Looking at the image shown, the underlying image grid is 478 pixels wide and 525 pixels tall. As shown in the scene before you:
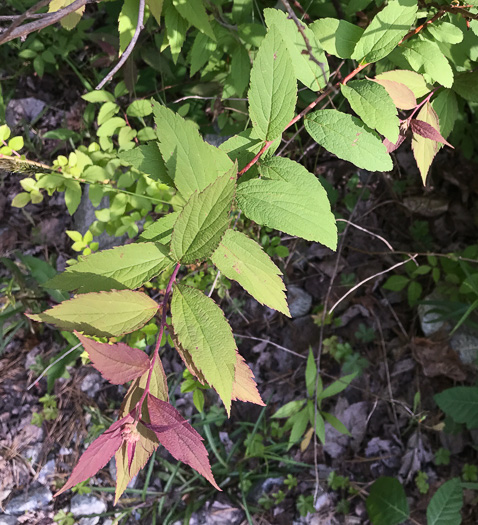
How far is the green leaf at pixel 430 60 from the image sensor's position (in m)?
1.12

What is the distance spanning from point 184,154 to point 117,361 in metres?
0.44

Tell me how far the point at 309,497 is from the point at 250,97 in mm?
1892

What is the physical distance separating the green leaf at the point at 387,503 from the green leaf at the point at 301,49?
5.67 feet

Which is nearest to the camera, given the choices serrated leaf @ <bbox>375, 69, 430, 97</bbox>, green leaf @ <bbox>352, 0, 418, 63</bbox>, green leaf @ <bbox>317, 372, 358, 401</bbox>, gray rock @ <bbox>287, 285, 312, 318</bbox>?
green leaf @ <bbox>352, 0, 418, 63</bbox>

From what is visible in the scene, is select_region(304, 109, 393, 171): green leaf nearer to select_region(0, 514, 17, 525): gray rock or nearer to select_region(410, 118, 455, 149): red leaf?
select_region(410, 118, 455, 149): red leaf

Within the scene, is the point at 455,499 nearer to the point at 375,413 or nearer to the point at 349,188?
the point at 375,413

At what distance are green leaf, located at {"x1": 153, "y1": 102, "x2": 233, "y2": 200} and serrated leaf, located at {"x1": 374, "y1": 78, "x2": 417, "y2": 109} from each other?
48 cm

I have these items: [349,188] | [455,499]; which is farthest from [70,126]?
[455,499]

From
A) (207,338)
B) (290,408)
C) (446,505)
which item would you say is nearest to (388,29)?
(207,338)

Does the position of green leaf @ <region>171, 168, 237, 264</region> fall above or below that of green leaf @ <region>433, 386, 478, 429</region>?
above

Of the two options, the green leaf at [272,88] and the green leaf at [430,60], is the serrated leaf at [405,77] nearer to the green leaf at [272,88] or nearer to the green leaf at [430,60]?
the green leaf at [430,60]

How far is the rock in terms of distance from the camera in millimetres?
2262

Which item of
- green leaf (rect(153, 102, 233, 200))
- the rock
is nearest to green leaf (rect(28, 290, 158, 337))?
green leaf (rect(153, 102, 233, 200))

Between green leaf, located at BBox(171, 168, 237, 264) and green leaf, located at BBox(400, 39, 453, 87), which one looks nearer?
green leaf, located at BBox(171, 168, 237, 264)
